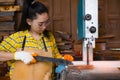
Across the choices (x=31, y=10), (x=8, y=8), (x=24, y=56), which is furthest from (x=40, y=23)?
(x=8, y=8)

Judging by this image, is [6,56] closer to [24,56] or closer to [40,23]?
[24,56]

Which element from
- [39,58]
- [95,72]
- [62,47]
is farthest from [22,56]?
[62,47]

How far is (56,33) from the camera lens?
14.0 ft

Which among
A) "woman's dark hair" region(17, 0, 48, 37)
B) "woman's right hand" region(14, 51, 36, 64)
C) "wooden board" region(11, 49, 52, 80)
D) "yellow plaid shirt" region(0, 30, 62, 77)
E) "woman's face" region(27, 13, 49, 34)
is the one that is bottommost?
"wooden board" region(11, 49, 52, 80)

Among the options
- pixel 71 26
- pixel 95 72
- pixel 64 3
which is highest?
pixel 64 3

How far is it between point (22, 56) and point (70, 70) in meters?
0.47

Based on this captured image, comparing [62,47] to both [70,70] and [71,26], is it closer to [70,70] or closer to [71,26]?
[71,26]

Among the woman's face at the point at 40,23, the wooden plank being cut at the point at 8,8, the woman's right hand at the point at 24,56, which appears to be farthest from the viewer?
the wooden plank being cut at the point at 8,8

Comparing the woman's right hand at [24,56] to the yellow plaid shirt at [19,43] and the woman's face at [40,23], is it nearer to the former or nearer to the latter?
the yellow plaid shirt at [19,43]

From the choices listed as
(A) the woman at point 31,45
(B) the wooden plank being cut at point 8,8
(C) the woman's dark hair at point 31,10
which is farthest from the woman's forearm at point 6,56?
(B) the wooden plank being cut at point 8,8

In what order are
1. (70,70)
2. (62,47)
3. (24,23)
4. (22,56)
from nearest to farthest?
(70,70), (22,56), (24,23), (62,47)

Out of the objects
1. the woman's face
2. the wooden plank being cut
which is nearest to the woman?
the woman's face

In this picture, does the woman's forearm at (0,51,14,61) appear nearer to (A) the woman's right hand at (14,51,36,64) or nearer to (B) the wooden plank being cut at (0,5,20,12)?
(A) the woman's right hand at (14,51,36,64)

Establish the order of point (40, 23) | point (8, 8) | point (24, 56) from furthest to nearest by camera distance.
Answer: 1. point (8, 8)
2. point (40, 23)
3. point (24, 56)
